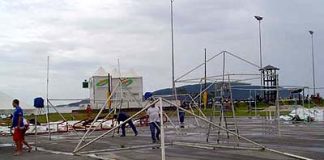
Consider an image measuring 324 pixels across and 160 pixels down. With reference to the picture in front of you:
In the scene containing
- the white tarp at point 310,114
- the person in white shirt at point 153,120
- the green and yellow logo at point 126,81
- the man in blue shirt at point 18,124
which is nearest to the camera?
the man in blue shirt at point 18,124

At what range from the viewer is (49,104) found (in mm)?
31719

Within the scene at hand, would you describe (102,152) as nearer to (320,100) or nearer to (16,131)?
(16,131)

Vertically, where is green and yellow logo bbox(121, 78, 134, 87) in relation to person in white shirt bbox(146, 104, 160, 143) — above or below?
above

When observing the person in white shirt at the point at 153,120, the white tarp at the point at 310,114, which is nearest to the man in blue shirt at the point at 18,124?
the person in white shirt at the point at 153,120

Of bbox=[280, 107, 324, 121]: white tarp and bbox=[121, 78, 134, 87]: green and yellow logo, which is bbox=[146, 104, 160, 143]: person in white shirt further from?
bbox=[280, 107, 324, 121]: white tarp

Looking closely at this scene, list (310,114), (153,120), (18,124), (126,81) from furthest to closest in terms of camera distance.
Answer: (126,81) < (310,114) < (153,120) < (18,124)

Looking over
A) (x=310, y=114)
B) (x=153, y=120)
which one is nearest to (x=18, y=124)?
(x=153, y=120)

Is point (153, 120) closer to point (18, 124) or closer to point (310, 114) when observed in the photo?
point (18, 124)

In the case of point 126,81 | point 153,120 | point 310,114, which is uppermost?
point 126,81

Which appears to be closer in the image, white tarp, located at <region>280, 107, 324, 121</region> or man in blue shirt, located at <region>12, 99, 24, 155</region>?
man in blue shirt, located at <region>12, 99, 24, 155</region>

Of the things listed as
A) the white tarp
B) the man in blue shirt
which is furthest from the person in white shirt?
the white tarp

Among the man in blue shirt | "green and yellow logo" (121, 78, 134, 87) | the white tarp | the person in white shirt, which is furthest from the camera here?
the white tarp

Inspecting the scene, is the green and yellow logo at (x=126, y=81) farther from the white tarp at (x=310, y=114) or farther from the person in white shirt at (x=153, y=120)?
the white tarp at (x=310, y=114)

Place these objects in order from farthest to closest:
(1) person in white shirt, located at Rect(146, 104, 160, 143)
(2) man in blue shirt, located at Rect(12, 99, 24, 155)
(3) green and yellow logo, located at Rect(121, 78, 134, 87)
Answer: (3) green and yellow logo, located at Rect(121, 78, 134, 87)
(1) person in white shirt, located at Rect(146, 104, 160, 143)
(2) man in blue shirt, located at Rect(12, 99, 24, 155)
